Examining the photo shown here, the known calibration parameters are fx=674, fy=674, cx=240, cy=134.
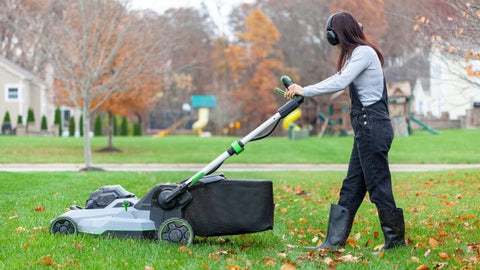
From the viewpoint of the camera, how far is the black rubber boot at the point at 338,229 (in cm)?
571

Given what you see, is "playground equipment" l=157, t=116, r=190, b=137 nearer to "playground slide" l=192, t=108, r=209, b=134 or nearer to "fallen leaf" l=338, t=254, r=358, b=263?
"playground slide" l=192, t=108, r=209, b=134

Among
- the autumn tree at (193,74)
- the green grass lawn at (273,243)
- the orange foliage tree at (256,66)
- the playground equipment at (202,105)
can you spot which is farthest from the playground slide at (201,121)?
the green grass lawn at (273,243)

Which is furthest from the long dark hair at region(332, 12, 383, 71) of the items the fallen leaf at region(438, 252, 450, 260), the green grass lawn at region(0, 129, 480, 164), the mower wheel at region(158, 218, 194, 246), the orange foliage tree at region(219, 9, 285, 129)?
the orange foliage tree at region(219, 9, 285, 129)

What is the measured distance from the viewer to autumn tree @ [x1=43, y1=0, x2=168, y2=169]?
59.4 feet

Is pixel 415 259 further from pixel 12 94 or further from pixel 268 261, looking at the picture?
pixel 12 94

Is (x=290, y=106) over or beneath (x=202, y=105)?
beneath

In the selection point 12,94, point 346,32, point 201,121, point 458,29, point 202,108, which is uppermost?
point 12,94

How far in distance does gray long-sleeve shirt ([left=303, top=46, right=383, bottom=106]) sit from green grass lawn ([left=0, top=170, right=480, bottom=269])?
1.29 m

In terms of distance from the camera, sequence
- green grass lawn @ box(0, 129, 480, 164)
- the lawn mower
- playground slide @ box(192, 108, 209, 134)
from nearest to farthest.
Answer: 1. the lawn mower
2. green grass lawn @ box(0, 129, 480, 164)
3. playground slide @ box(192, 108, 209, 134)

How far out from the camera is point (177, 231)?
5500 millimetres

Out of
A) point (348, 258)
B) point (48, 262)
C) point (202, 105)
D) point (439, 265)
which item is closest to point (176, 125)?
point (202, 105)

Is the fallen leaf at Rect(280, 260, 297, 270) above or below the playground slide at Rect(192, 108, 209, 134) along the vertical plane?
below

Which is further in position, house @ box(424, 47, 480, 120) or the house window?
the house window

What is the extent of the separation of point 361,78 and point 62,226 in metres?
2.81
